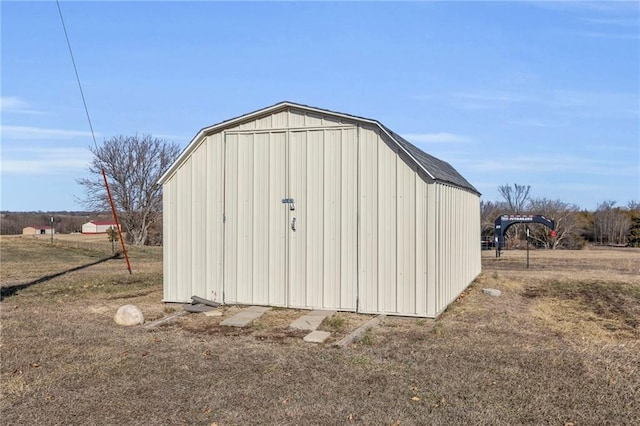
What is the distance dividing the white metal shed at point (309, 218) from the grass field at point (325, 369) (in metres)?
0.56

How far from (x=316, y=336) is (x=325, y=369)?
63.2 inches

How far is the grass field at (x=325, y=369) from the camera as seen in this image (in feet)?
15.5

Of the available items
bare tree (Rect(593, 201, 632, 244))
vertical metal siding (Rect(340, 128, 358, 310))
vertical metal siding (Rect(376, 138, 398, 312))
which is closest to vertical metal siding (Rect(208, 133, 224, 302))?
vertical metal siding (Rect(340, 128, 358, 310))

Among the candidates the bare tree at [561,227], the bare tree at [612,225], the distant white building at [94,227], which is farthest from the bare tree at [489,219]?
the distant white building at [94,227]

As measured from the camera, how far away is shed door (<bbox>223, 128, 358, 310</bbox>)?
9.64 meters

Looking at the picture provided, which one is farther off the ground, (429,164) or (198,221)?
(429,164)

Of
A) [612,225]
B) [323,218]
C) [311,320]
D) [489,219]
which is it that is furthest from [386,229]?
[612,225]

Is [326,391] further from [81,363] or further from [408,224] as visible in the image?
[408,224]

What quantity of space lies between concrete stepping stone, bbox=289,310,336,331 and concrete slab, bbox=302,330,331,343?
1.16 feet

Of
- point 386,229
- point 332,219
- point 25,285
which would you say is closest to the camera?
point 386,229

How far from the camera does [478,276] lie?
16.3 meters

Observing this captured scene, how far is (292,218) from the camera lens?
9953 millimetres

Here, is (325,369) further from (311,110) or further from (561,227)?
(561,227)

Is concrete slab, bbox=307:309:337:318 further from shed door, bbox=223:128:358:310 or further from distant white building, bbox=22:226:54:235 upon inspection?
distant white building, bbox=22:226:54:235
